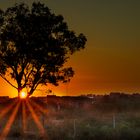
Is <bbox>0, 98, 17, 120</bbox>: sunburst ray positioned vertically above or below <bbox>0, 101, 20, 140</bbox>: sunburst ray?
above

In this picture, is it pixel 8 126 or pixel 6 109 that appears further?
pixel 6 109

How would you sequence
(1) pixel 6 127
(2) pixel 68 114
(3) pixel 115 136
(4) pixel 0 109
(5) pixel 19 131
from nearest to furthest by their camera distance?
1. (3) pixel 115 136
2. (5) pixel 19 131
3. (1) pixel 6 127
4. (2) pixel 68 114
5. (4) pixel 0 109

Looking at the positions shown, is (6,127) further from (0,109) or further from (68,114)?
(0,109)

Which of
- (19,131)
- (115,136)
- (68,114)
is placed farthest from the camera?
(68,114)

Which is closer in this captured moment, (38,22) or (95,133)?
(95,133)

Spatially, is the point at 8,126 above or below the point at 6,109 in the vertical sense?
below

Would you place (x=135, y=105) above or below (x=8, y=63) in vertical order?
below

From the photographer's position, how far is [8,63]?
79688 millimetres

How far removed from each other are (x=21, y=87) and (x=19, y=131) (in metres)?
29.5

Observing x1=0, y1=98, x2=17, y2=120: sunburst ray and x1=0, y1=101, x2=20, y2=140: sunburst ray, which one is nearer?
x1=0, y1=101, x2=20, y2=140: sunburst ray

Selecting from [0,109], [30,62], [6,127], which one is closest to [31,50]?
[30,62]

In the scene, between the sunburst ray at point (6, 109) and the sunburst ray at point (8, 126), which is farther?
the sunburst ray at point (6, 109)

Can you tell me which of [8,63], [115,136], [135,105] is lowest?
[115,136]

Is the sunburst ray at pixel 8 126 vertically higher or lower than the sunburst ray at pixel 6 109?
lower
